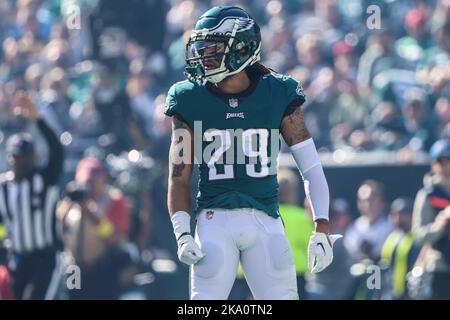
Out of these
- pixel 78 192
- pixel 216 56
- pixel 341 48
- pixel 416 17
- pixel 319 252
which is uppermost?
pixel 416 17

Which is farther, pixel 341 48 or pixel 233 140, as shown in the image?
pixel 341 48

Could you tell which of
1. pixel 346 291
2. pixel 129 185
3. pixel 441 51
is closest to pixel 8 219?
pixel 129 185

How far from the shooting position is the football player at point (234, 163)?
6590 millimetres

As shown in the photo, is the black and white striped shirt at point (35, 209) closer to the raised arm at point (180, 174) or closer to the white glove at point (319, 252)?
the raised arm at point (180, 174)

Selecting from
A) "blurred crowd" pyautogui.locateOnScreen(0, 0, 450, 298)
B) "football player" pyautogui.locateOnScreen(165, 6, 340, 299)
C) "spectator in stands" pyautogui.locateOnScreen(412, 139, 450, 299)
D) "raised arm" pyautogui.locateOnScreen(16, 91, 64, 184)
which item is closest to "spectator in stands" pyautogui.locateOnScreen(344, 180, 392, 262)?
"blurred crowd" pyautogui.locateOnScreen(0, 0, 450, 298)

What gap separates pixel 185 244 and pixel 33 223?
4177mm

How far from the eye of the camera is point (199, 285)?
6.56 metres

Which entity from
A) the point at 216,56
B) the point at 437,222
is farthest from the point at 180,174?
the point at 437,222

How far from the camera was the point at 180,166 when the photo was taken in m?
6.72

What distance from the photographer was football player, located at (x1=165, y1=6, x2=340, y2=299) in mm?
6590

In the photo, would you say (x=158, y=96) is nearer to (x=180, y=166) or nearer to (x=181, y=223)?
(x=180, y=166)

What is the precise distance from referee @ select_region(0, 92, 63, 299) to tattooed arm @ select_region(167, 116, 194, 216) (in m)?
3.75

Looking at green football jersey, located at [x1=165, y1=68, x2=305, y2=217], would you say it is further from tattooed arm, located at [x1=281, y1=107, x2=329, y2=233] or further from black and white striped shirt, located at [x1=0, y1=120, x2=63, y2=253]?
black and white striped shirt, located at [x1=0, y1=120, x2=63, y2=253]
